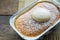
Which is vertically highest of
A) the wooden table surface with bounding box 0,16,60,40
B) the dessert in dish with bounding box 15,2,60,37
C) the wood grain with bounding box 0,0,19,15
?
the wood grain with bounding box 0,0,19,15

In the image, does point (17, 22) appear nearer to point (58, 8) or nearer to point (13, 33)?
point (13, 33)

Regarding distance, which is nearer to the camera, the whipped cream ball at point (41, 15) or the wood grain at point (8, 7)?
the whipped cream ball at point (41, 15)

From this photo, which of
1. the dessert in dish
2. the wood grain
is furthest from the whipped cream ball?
the wood grain

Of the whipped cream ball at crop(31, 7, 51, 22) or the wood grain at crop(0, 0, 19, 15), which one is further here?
the wood grain at crop(0, 0, 19, 15)

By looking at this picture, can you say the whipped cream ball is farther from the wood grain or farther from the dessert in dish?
the wood grain

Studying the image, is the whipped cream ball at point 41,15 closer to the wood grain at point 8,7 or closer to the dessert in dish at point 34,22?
the dessert in dish at point 34,22

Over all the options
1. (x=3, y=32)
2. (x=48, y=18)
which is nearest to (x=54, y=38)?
(x=48, y=18)

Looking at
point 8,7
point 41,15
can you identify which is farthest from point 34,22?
point 8,7

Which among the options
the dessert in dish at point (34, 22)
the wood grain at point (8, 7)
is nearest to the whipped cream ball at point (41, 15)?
the dessert in dish at point (34, 22)

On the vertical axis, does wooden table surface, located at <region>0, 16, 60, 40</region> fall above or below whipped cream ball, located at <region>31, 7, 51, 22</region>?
below
